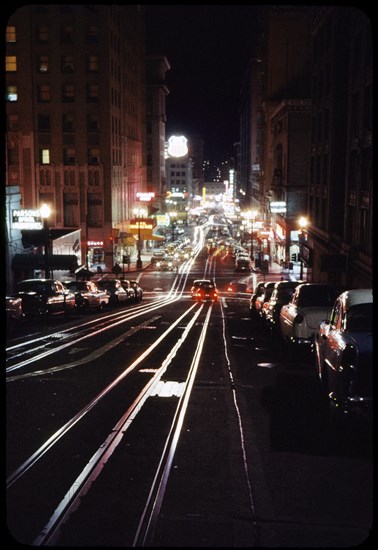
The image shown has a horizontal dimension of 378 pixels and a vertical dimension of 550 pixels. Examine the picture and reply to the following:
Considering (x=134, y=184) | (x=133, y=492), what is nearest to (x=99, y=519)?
(x=133, y=492)

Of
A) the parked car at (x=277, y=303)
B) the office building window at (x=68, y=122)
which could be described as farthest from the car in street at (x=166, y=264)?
the parked car at (x=277, y=303)

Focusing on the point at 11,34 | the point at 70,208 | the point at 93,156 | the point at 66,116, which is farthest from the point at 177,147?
the point at 11,34

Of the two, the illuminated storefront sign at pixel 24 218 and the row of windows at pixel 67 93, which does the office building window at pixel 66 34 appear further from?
the illuminated storefront sign at pixel 24 218

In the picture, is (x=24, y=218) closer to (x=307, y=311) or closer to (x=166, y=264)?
(x=307, y=311)

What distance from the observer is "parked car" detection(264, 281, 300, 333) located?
1936cm

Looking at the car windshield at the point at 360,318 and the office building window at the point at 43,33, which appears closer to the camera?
the car windshield at the point at 360,318

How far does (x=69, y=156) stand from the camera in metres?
68.6

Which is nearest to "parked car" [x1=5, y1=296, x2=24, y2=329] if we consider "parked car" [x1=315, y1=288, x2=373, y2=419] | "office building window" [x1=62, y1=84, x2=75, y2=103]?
"parked car" [x1=315, y1=288, x2=373, y2=419]

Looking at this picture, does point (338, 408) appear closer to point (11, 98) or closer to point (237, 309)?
point (237, 309)

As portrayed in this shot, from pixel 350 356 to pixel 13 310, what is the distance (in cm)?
1581

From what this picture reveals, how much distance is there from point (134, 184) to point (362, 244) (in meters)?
58.3

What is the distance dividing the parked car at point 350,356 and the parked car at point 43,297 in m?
15.9

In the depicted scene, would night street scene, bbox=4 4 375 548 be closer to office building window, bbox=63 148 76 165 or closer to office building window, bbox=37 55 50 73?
office building window, bbox=63 148 76 165

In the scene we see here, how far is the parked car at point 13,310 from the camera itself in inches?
883
